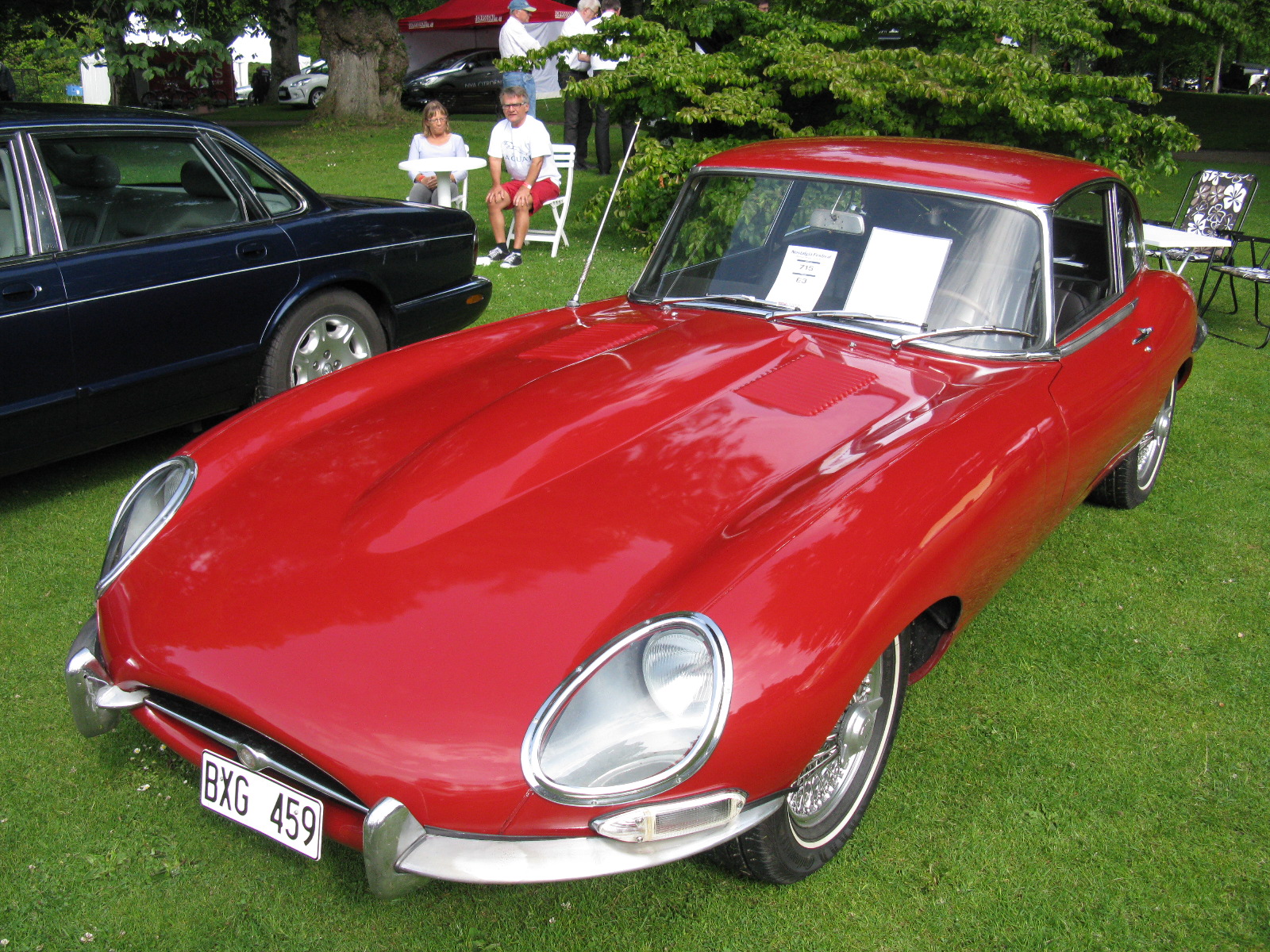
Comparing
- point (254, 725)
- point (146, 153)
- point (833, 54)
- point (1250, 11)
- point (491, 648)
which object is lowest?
point (254, 725)

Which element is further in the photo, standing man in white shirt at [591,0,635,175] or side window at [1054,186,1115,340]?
standing man in white shirt at [591,0,635,175]

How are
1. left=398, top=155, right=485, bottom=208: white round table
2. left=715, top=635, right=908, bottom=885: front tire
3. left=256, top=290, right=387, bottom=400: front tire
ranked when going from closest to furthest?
left=715, top=635, right=908, bottom=885: front tire → left=256, top=290, right=387, bottom=400: front tire → left=398, top=155, right=485, bottom=208: white round table

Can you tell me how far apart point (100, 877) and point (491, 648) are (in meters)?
1.22

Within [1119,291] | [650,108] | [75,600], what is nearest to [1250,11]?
[650,108]

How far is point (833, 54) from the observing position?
25.3ft

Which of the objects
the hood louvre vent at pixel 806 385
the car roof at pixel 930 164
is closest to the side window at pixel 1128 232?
the car roof at pixel 930 164

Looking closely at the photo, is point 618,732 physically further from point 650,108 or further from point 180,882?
point 650,108

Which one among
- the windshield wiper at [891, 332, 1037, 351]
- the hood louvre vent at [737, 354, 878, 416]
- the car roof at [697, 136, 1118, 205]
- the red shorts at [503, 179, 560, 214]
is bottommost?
the red shorts at [503, 179, 560, 214]

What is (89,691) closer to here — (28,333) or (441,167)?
(28,333)

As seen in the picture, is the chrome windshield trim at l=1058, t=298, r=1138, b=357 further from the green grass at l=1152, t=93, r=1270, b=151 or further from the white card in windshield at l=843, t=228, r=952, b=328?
the green grass at l=1152, t=93, r=1270, b=151

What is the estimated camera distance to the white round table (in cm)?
823

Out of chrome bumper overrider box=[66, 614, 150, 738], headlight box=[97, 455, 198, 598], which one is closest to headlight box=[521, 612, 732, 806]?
chrome bumper overrider box=[66, 614, 150, 738]

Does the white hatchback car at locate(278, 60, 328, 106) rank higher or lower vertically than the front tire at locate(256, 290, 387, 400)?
higher

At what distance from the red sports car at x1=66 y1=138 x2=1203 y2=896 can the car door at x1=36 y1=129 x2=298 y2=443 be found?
55.1 inches
